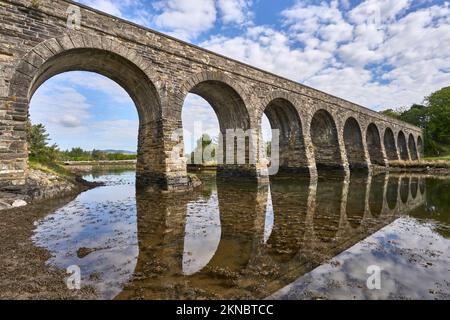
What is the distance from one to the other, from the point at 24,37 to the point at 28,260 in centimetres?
748

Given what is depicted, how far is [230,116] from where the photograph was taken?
15570 mm

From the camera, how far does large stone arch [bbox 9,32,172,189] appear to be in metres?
7.83

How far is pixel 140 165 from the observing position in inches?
476

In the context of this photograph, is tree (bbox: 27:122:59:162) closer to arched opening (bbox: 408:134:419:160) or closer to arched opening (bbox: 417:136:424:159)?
A: arched opening (bbox: 408:134:419:160)

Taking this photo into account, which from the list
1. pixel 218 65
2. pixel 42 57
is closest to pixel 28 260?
pixel 42 57

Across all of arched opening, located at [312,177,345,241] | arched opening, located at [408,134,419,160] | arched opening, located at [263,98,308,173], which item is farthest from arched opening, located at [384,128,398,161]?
arched opening, located at [312,177,345,241]

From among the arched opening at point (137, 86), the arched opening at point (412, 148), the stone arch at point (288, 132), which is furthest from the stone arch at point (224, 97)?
the arched opening at point (412, 148)

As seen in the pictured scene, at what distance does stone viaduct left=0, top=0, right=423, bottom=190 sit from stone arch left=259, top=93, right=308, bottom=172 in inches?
2.7

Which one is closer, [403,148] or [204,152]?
[204,152]

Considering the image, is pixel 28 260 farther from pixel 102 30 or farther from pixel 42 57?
pixel 102 30

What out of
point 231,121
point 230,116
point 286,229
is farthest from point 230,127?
point 286,229

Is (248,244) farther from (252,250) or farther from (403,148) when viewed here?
(403,148)

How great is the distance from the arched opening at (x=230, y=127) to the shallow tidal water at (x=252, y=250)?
7.69 metres

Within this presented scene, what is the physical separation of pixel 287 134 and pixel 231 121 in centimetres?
544
